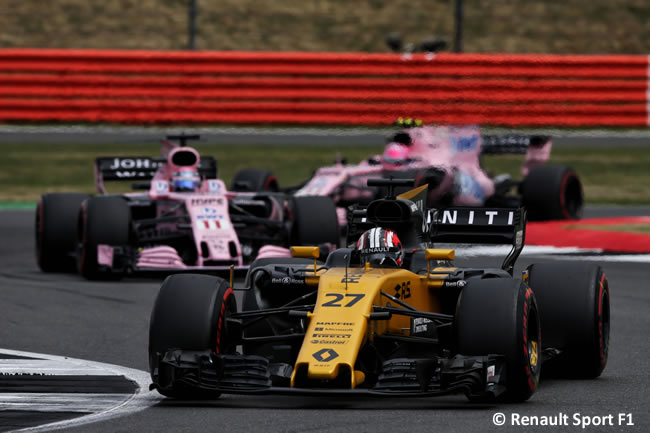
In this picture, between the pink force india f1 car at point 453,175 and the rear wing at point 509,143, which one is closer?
the pink force india f1 car at point 453,175

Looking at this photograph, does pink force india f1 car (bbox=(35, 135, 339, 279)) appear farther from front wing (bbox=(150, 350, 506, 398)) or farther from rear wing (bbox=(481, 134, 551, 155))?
front wing (bbox=(150, 350, 506, 398))

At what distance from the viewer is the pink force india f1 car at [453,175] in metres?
19.2

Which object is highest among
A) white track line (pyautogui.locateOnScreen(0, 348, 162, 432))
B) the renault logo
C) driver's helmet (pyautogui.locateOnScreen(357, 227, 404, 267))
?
driver's helmet (pyautogui.locateOnScreen(357, 227, 404, 267))

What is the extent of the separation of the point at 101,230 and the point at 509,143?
7831 millimetres

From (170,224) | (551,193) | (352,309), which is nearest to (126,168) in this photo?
(170,224)

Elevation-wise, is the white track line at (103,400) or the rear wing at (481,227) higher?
the rear wing at (481,227)

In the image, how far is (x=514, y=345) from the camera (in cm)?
820

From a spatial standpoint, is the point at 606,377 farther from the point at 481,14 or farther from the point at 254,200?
the point at 481,14

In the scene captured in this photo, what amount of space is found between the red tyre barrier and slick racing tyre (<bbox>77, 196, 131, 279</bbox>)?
1559cm

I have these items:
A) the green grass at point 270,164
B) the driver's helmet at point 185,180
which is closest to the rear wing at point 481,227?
the driver's helmet at point 185,180

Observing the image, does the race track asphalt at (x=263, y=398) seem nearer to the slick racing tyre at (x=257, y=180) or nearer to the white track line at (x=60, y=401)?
the white track line at (x=60, y=401)

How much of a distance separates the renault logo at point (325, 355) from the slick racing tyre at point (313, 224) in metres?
7.12

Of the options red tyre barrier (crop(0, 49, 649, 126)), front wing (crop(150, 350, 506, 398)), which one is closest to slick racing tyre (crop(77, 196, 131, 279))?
front wing (crop(150, 350, 506, 398))

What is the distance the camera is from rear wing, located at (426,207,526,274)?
400 inches
